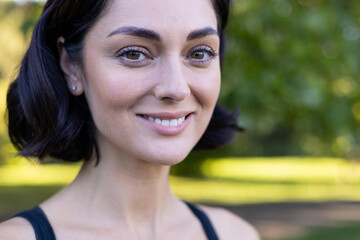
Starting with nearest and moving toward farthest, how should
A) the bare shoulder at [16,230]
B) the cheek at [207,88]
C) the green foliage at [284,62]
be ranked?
the bare shoulder at [16,230] < the cheek at [207,88] < the green foliage at [284,62]

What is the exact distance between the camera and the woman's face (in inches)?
68.6

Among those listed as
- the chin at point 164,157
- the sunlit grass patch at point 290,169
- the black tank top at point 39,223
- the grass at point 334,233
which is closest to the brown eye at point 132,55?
the chin at point 164,157

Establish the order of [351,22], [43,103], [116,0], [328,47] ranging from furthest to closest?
[351,22] → [328,47] → [43,103] → [116,0]

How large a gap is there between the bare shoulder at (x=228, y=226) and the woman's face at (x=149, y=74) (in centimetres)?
60

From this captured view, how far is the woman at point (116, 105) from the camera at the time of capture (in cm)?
176

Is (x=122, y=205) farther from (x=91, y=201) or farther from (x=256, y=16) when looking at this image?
(x=256, y=16)

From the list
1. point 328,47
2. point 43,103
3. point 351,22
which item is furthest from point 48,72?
point 351,22

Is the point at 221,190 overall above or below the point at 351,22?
below

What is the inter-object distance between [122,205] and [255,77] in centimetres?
323

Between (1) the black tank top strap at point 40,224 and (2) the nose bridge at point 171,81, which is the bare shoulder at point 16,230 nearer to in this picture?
(1) the black tank top strap at point 40,224

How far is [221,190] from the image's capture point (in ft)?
50.1

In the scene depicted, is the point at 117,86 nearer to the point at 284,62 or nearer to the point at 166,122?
the point at 166,122

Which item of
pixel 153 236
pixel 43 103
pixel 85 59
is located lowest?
pixel 153 236

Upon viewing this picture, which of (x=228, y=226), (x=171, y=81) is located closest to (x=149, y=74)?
(x=171, y=81)
